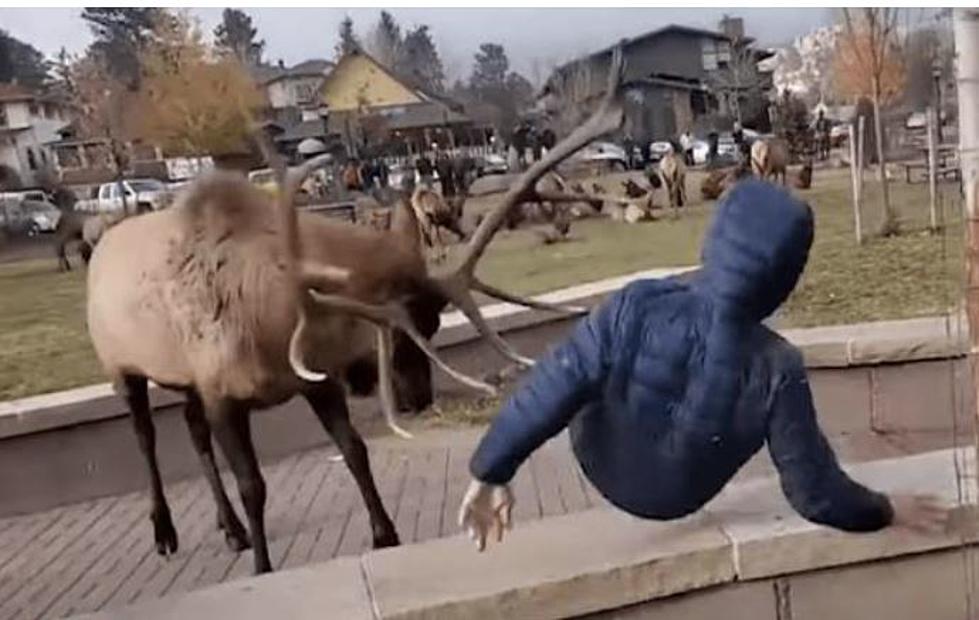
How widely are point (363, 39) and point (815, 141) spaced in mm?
949

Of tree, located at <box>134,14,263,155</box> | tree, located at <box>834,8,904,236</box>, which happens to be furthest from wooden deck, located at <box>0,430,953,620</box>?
tree, located at <box>834,8,904,236</box>

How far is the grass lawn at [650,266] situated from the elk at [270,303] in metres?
0.06

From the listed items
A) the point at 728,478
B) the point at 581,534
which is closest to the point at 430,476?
the point at 581,534

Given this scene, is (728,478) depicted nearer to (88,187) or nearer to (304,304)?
(304,304)

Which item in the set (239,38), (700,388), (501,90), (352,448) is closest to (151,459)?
(352,448)

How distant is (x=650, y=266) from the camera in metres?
2.67

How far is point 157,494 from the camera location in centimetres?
267

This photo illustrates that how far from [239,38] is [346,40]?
0.62 ft

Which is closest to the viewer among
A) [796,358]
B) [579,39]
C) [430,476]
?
[796,358]

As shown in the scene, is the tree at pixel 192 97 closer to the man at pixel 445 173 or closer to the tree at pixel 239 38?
the tree at pixel 239 38

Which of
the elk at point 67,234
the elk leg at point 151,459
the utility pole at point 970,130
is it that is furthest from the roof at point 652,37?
the elk leg at point 151,459

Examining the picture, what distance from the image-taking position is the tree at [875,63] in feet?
8.60

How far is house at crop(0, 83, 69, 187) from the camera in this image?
2.39 m

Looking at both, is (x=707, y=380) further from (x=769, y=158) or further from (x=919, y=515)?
(x=769, y=158)
